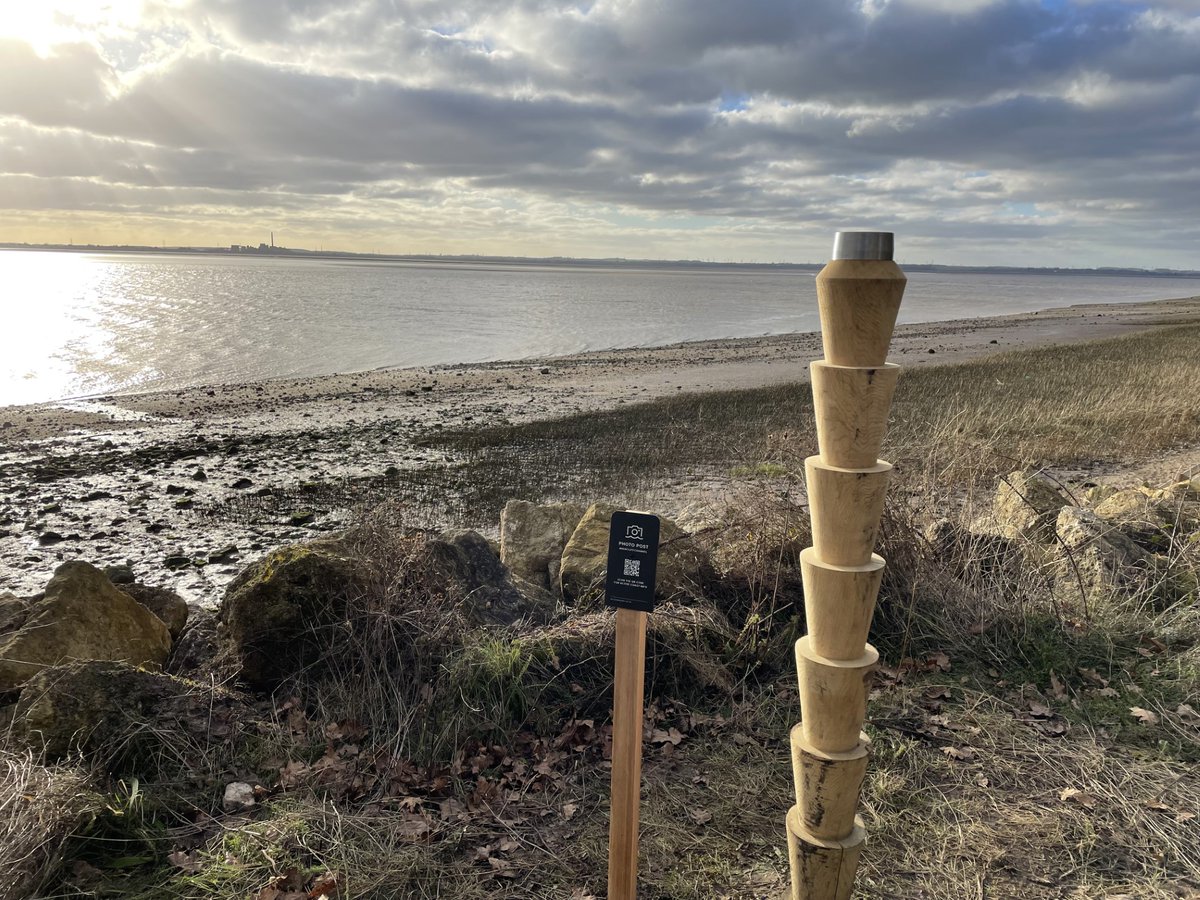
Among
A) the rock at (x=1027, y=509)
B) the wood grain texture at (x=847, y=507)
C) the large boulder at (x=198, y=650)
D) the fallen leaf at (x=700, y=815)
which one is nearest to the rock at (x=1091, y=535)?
the rock at (x=1027, y=509)

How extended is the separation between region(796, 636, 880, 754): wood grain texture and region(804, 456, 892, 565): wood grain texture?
1.06ft

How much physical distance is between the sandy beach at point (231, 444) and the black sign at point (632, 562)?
700cm

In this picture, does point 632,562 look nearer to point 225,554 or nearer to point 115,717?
point 115,717

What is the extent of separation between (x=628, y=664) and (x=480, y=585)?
3002 mm

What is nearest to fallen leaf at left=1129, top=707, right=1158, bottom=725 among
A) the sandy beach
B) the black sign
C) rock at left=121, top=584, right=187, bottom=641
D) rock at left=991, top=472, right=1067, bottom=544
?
rock at left=991, top=472, right=1067, bottom=544

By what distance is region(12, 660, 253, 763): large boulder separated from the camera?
367 centimetres

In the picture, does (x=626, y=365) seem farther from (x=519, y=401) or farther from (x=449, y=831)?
(x=449, y=831)

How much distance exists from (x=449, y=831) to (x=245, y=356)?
1417 inches

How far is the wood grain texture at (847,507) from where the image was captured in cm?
213

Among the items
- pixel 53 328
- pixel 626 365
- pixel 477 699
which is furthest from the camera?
pixel 53 328

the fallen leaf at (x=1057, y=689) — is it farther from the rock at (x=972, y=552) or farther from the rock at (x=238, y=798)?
the rock at (x=238, y=798)

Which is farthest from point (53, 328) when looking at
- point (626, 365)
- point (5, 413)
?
point (626, 365)

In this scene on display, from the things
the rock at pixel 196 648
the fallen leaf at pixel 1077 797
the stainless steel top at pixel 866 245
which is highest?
the stainless steel top at pixel 866 245

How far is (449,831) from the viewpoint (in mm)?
3414
